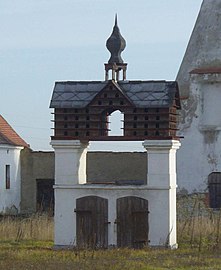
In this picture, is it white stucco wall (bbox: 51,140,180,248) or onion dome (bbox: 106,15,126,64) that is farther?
onion dome (bbox: 106,15,126,64)

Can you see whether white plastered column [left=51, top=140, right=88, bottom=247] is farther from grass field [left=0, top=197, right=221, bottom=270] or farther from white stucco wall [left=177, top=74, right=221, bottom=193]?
white stucco wall [left=177, top=74, right=221, bottom=193]

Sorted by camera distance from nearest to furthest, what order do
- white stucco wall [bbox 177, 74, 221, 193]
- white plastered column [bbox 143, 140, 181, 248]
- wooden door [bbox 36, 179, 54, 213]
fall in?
white plastered column [bbox 143, 140, 181, 248] → white stucco wall [bbox 177, 74, 221, 193] → wooden door [bbox 36, 179, 54, 213]

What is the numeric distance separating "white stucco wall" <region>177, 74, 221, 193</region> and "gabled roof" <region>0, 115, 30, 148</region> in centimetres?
866

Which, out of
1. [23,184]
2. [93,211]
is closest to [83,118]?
[93,211]

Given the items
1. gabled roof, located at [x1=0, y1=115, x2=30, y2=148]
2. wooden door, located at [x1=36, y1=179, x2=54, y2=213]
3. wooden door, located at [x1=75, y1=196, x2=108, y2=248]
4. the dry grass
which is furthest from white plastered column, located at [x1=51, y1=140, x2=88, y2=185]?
wooden door, located at [x1=36, y1=179, x2=54, y2=213]

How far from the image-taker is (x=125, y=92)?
19.8 m

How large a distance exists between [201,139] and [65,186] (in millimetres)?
11227

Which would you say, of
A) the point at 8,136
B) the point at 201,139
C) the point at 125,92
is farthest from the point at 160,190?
the point at 8,136

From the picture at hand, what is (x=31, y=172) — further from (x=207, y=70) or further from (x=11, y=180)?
(x=207, y=70)

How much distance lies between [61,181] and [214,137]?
37.0 ft

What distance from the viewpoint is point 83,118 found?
19812 mm

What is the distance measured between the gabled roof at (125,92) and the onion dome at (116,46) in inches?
27.5

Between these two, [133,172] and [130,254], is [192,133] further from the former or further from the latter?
[130,254]

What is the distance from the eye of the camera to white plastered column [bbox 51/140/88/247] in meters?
19.7
